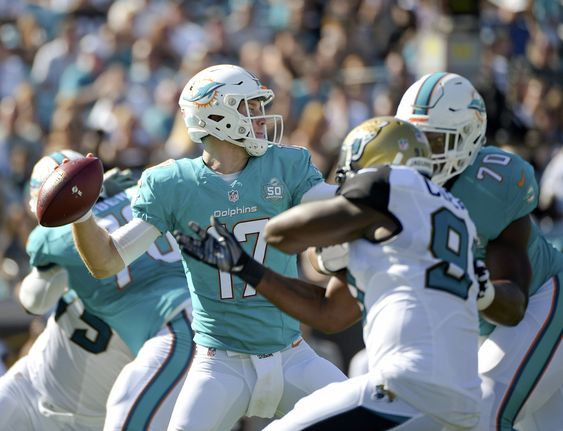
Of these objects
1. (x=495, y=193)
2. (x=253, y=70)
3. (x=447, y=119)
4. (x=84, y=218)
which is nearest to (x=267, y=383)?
(x=84, y=218)

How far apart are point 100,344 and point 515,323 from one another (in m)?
2.49

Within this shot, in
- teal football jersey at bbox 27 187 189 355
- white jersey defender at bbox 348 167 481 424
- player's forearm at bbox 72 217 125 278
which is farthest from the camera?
teal football jersey at bbox 27 187 189 355

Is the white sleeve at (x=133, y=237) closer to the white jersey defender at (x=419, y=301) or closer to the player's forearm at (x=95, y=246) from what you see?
the player's forearm at (x=95, y=246)

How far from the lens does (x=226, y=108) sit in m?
5.52

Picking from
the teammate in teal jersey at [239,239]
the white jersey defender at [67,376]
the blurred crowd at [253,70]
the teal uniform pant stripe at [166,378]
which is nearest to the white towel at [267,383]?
the teammate in teal jersey at [239,239]

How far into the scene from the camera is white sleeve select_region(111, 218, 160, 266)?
5348mm

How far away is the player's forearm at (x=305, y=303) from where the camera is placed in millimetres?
4629

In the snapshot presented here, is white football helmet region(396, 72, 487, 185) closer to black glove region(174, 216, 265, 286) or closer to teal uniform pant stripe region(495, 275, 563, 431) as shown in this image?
teal uniform pant stripe region(495, 275, 563, 431)

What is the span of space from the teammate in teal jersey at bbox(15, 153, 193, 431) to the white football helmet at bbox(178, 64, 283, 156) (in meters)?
0.97

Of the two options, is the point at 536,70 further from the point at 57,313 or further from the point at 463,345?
the point at 463,345

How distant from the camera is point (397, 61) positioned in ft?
38.0

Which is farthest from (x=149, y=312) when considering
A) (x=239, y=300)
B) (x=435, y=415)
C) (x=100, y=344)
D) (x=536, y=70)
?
(x=536, y=70)

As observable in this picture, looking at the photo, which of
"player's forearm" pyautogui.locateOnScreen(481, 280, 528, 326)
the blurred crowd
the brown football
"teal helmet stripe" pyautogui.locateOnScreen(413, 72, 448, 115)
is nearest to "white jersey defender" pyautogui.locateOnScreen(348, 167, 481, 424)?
"player's forearm" pyautogui.locateOnScreen(481, 280, 528, 326)

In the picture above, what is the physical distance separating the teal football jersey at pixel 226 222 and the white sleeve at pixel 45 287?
1.32 meters
